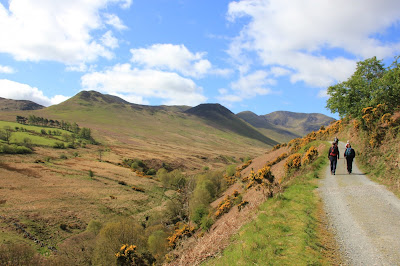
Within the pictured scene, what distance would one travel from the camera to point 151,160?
138750 mm

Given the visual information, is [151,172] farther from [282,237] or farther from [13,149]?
[282,237]

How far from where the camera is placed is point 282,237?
9211 millimetres

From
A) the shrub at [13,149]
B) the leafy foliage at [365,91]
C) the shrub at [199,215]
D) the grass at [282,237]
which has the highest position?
the leafy foliage at [365,91]

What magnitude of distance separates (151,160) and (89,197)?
70.5 m

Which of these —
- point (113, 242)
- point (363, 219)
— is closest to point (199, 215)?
point (113, 242)

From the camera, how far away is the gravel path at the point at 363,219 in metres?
7.41

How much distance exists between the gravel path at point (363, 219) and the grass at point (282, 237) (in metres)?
0.84

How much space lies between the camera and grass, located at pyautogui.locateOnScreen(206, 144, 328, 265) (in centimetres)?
780

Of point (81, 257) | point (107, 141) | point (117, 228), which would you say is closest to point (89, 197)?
point (81, 257)

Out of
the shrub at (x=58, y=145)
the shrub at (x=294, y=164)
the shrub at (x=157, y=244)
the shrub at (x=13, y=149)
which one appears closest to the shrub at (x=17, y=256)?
the shrub at (x=157, y=244)

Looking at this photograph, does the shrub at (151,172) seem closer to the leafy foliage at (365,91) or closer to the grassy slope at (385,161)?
the leafy foliage at (365,91)

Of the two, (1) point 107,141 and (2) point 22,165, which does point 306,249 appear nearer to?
(2) point 22,165

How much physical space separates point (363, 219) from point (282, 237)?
12.9 ft

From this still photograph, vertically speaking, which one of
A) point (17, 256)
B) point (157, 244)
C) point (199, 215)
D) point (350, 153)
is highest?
point (350, 153)
